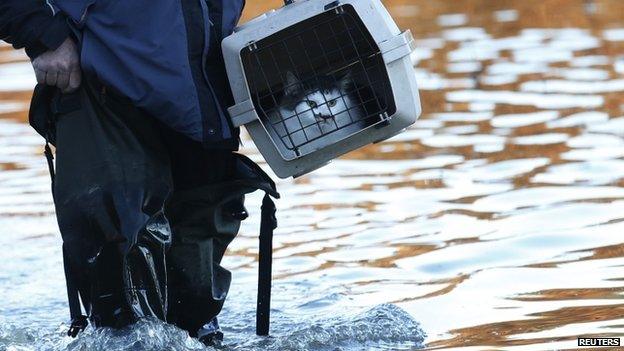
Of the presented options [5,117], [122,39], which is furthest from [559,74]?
[122,39]

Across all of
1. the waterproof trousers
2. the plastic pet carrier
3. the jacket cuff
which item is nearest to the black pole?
the waterproof trousers

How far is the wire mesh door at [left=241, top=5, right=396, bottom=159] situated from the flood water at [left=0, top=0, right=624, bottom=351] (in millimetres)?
695

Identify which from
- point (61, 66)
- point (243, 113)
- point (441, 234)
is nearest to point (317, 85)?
point (243, 113)

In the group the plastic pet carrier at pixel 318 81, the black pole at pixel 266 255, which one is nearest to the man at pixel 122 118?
the plastic pet carrier at pixel 318 81

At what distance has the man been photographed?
410cm

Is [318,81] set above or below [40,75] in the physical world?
below

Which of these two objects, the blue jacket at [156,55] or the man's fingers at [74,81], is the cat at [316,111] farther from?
the man's fingers at [74,81]

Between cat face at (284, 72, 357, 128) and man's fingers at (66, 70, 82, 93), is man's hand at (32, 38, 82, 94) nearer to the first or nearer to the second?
man's fingers at (66, 70, 82, 93)

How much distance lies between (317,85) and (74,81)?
29.1 inches

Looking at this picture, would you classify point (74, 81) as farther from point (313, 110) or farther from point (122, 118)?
point (313, 110)

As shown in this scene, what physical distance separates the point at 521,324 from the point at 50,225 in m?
2.88

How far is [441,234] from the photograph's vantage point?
602cm

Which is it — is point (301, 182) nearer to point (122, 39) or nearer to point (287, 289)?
point (287, 289)

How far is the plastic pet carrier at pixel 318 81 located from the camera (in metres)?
4.25
